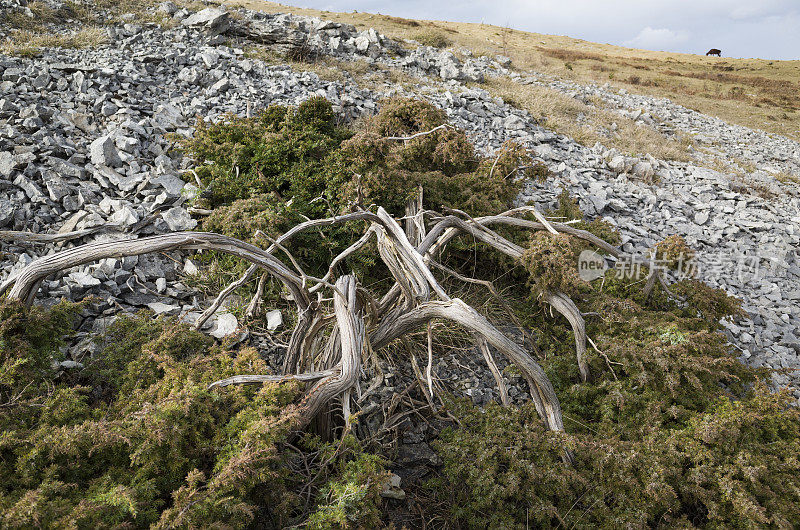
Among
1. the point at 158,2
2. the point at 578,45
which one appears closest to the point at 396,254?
the point at 158,2

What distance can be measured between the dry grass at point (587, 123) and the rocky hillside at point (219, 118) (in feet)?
1.00

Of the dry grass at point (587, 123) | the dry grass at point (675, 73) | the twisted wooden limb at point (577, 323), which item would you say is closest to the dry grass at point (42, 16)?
the dry grass at point (675, 73)

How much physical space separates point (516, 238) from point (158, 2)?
10809mm

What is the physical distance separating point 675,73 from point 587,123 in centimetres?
2209

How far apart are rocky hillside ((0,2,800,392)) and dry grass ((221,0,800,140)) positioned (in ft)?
21.8

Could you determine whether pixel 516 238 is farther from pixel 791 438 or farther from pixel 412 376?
pixel 791 438

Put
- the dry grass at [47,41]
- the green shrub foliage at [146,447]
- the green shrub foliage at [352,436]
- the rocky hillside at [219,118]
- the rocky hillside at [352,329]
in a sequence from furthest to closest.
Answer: the dry grass at [47,41]
the rocky hillside at [219,118]
the rocky hillside at [352,329]
the green shrub foliage at [352,436]
the green shrub foliage at [146,447]

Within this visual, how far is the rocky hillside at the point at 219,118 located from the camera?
3.46 meters

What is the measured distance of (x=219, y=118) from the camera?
5.20 meters

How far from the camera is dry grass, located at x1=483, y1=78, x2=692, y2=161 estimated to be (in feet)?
28.5

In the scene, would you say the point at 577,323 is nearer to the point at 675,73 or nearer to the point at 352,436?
the point at 352,436

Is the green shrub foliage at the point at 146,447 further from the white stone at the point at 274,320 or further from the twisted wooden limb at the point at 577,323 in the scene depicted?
the twisted wooden limb at the point at 577,323

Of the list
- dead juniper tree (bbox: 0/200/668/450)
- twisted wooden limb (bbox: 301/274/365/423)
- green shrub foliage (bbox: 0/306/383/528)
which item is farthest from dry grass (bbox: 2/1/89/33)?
twisted wooden limb (bbox: 301/274/365/423)

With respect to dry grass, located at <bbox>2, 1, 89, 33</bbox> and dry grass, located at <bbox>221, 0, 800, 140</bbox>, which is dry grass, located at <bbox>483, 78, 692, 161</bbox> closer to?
dry grass, located at <bbox>221, 0, 800, 140</bbox>
